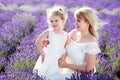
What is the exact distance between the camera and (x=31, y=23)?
902cm

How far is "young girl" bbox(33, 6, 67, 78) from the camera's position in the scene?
4.24 metres

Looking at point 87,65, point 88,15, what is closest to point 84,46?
point 87,65

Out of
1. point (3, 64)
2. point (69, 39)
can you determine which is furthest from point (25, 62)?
point (69, 39)

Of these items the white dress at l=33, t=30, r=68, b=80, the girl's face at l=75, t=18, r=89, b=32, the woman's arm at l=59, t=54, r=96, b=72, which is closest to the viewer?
the woman's arm at l=59, t=54, r=96, b=72

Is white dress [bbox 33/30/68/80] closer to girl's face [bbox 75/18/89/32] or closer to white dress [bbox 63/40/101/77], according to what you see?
white dress [bbox 63/40/101/77]

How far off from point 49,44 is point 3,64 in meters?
0.80

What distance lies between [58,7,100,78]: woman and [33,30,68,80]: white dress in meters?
0.08

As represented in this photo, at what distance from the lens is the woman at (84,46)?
4074 mm

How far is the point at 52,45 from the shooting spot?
437 cm

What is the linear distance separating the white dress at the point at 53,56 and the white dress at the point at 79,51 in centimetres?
11

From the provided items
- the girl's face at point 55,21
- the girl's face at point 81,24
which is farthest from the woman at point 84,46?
the girl's face at point 55,21

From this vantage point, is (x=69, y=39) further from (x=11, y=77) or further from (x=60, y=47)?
(x=11, y=77)

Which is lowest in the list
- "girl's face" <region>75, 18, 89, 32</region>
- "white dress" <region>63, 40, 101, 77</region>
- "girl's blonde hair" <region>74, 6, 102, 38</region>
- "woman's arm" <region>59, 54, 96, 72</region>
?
"woman's arm" <region>59, 54, 96, 72</region>

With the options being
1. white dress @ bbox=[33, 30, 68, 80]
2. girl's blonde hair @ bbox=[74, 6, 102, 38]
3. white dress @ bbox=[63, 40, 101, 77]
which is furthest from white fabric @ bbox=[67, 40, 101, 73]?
girl's blonde hair @ bbox=[74, 6, 102, 38]
